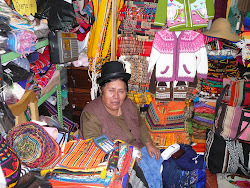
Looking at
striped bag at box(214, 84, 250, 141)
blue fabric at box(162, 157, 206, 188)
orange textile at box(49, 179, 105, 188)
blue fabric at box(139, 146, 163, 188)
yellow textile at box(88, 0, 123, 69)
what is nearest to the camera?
orange textile at box(49, 179, 105, 188)

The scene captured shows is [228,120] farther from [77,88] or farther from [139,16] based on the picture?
[77,88]

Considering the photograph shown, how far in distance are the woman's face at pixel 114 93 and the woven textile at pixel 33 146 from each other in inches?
34.8

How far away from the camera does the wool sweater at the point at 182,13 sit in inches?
107

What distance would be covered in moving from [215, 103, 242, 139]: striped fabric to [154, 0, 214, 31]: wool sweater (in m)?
1.23

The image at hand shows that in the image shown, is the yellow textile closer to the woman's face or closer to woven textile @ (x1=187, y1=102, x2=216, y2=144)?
the woman's face

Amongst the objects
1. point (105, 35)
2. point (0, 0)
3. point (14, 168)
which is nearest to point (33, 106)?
point (0, 0)

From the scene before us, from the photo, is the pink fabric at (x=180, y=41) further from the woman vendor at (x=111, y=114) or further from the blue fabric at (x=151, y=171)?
the blue fabric at (x=151, y=171)

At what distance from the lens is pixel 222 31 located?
284cm

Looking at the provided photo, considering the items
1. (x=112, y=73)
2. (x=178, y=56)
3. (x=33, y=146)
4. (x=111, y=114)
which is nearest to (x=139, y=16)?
(x=178, y=56)

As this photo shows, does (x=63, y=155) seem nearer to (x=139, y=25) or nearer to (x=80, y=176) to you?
(x=80, y=176)

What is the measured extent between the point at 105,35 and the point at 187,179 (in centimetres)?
201

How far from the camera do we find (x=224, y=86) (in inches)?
123

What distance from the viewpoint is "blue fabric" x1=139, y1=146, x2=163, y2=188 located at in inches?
66.2

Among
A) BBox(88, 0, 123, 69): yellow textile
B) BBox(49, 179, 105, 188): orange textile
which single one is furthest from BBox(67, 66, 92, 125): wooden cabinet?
BBox(49, 179, 105, 188): orange textile
